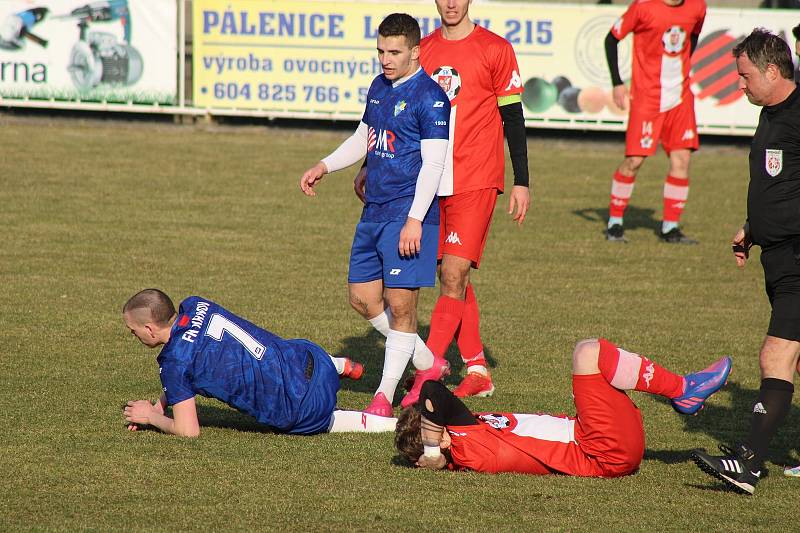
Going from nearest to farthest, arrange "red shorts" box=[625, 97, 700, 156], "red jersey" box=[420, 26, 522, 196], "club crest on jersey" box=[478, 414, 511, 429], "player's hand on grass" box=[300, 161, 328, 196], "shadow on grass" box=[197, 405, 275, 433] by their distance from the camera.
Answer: "club crest on jersey" box=[478, 414, 511, 429] → "shadow on grass" box=[197, 405, 275, 433] → "player's hand on grass" box=[300, 161, 328, 196] → "red jersey" box=[420, 26, 522, 196] → "red shorts" box=[625, 97, 700, 156]

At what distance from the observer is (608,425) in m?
5.80

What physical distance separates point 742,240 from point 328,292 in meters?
4.84

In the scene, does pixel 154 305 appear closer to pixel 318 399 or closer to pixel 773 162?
pixel 318 399

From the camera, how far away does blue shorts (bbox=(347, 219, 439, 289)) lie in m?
6.79

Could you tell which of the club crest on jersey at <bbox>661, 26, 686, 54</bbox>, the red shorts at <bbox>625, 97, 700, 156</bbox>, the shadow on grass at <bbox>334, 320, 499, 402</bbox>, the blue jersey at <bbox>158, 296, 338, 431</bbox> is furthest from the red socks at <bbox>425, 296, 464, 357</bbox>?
the club crest on jersey at <bbox>661, 26, 686, 54</bbox>

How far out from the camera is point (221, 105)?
2009cm

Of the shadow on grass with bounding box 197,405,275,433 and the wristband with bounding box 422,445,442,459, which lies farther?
the shadow on grass with bounding box 197,405,275,433

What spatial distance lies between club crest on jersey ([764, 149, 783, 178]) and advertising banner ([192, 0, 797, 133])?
1381 cm

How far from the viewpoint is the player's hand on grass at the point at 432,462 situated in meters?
5.90

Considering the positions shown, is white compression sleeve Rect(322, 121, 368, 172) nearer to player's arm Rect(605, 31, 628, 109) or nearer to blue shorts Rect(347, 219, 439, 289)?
blue shorts Rect(347, 219, 439, 289)

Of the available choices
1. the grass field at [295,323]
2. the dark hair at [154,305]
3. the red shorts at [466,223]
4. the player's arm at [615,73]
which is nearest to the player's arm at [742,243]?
the grass field at [295,323]

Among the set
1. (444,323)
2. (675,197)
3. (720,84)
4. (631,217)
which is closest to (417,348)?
(444,323)

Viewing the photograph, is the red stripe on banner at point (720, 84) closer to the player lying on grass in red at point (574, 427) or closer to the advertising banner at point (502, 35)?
the advertising banner at point (502, 35)

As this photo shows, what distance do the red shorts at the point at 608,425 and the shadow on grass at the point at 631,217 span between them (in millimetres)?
8301
